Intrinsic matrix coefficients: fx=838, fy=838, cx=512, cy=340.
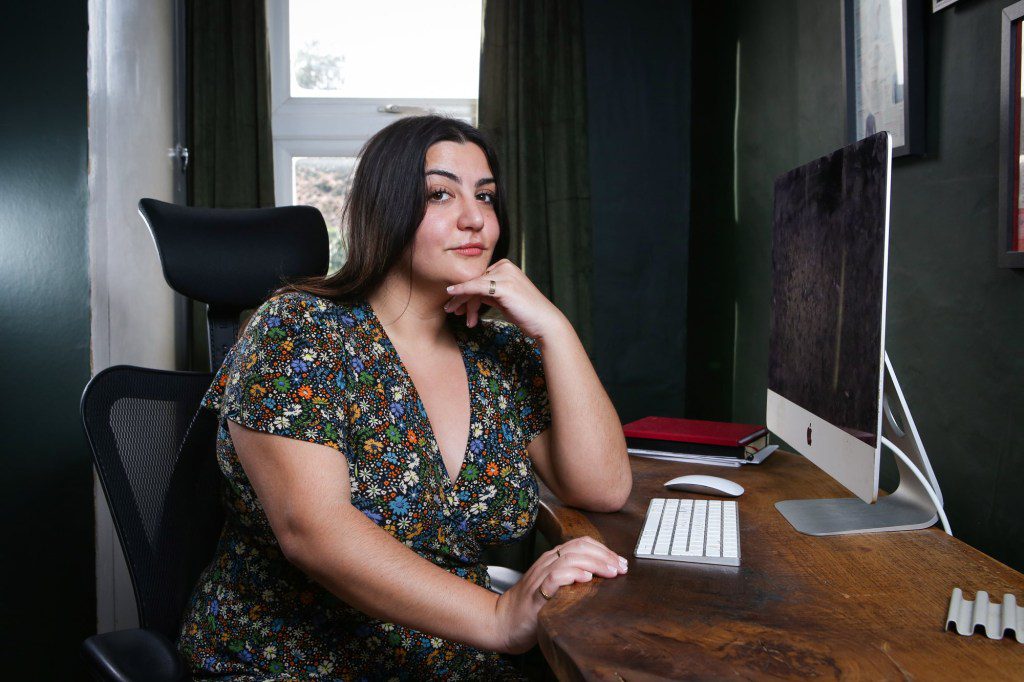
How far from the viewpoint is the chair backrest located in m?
1.18

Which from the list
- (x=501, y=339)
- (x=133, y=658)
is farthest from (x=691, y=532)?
(x=133, y=658)

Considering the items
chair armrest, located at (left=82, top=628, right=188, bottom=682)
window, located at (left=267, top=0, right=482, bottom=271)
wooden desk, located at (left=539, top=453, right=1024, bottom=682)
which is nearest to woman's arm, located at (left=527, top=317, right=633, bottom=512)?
wooden desk, located at (left=539, top=453, right=1024, bottom=682)

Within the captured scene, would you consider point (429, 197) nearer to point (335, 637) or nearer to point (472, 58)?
point (335, 637)

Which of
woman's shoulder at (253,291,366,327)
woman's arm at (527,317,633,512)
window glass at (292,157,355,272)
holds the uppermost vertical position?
window glass at (292,157,355,272)

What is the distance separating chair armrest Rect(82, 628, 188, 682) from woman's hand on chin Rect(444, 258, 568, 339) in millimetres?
626

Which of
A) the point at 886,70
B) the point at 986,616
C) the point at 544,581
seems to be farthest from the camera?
the point at 886,70

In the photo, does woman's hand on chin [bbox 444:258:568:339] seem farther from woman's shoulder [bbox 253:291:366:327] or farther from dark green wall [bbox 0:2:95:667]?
dark green wall [bbox 0:2:95:667]

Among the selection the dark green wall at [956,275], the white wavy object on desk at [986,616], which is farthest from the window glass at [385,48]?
the white wavy object on desk at [986,616]

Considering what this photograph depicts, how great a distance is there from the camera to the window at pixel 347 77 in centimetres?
281

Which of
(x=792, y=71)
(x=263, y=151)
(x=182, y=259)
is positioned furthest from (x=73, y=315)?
(x=792, y=71)

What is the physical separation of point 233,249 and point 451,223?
15.9 inches

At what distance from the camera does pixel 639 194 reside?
2.83 m

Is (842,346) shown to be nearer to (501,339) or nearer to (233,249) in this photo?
(501,339)

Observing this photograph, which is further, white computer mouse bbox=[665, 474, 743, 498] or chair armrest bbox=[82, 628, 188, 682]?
white computer mouse bbox=[665, 474, 743, 498]
